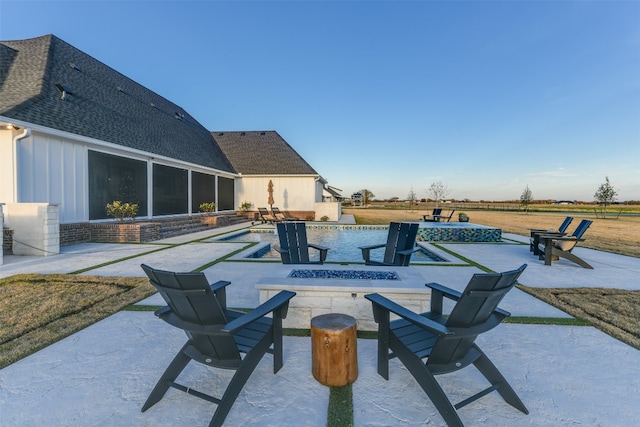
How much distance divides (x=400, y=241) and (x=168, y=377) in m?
4.96

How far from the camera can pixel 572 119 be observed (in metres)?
20.6

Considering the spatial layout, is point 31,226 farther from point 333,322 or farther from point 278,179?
point 278,179

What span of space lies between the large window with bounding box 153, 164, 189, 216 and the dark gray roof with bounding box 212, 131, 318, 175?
632 cm

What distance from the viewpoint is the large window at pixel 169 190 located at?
43.4 feet

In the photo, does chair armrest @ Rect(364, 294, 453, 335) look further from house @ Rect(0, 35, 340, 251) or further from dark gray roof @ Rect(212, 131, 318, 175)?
dark gray roof @ Rect(212, 131, 318, 175)

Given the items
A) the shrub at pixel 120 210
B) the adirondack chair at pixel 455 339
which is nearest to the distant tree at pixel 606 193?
the adirondack chair at pixel 455 339

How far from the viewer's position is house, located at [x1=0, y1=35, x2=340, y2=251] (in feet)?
27.1

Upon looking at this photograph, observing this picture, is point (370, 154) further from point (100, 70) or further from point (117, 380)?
point (117, 380)

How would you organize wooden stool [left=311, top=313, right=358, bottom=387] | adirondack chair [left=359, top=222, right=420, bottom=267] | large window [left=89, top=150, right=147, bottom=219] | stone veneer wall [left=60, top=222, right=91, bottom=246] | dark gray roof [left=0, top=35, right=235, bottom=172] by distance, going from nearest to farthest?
wooden stool [left=311, top=313, right=358, bottom=387] → adirondack chair [left=359, top=222, right=420, bottom=267] → stone veneer wall [left=60, top=222, right=91, bottom=246] → dark gray roof [left=0, top=35, right=235, bottom=172] → large window [left=89, top=150, right=147, bottom=219]

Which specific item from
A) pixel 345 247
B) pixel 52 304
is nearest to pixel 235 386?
pixel 52 304

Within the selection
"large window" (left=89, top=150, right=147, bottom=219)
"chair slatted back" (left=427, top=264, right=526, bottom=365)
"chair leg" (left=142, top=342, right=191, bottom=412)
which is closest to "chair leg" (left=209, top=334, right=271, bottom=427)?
"chair leg" (left=142, top=342, right=191, bottom=412)

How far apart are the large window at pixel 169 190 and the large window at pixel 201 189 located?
2.17 ft

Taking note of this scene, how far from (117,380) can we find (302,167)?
19.2m

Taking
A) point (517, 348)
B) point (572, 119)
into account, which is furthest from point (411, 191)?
point (517, 348)
